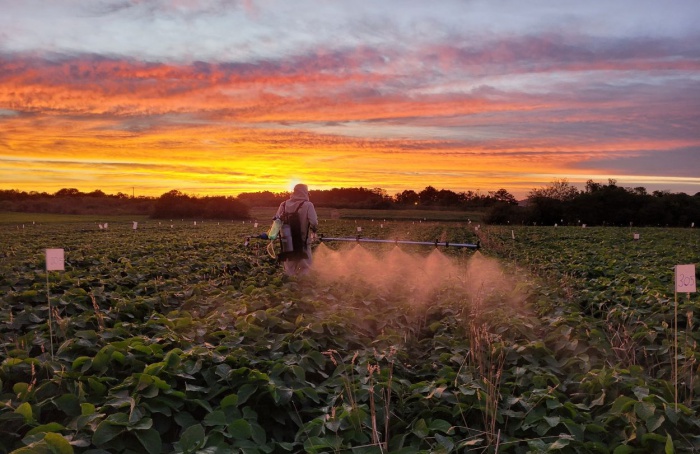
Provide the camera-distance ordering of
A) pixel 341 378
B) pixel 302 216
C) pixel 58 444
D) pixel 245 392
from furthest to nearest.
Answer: pixel 302 216, pixel 341 378, pixel 245 392, pixel 58 444

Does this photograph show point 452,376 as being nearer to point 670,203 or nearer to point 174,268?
point 174,268

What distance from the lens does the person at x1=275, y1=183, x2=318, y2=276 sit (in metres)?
11.9

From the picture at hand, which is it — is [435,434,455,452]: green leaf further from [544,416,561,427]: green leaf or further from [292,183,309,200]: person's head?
[292,183,309,200]: person's head

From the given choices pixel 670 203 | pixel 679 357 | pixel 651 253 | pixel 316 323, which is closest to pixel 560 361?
pixel 679 357

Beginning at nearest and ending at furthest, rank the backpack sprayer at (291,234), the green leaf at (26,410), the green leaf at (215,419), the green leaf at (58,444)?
the green leaf at (58,444) < the green leaf at (26,410) < the green leaf at (215,419) < the backpack sprayer at (291,234)

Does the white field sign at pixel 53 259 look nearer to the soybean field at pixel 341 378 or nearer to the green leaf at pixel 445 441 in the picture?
the soybean field at pixel 341 378

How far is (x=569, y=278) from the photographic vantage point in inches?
513

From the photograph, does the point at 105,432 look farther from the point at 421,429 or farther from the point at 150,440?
the point at 421,429

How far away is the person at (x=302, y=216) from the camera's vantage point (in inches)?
470

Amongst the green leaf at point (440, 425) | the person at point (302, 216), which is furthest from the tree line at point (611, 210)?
the green leaf at point (440, 425)

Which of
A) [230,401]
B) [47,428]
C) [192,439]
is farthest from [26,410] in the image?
[230,401]

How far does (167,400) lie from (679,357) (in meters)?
4.95

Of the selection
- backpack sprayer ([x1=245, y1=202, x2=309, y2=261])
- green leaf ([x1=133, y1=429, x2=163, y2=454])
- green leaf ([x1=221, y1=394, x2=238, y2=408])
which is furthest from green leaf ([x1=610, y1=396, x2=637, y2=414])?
backpack sprayer ([x1=245, y1=202, x2=309, y2=261])

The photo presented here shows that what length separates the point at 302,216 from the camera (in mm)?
11953
